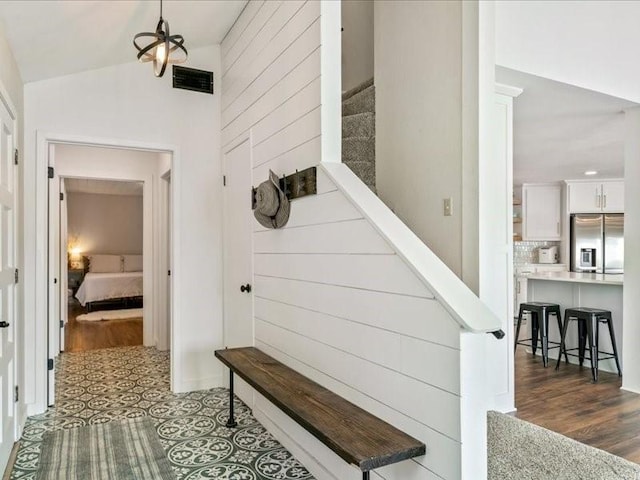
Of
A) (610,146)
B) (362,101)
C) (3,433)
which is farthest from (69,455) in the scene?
(610,146)

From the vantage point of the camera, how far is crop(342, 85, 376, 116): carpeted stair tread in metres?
3.54

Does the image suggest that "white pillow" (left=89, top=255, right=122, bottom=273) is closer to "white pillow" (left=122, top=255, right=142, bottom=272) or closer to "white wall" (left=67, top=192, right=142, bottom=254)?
"white pillow" (left=122, top=255, right=142, bottom=272)

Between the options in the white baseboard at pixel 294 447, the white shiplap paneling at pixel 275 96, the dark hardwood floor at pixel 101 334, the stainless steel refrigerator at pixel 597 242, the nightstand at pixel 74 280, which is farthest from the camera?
the nightstand at pixel 74 280

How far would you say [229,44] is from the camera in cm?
Result: 399

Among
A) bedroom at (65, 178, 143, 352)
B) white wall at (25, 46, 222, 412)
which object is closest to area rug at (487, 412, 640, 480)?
white wall at (25, 46, 222, 412)

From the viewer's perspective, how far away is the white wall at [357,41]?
4.34m

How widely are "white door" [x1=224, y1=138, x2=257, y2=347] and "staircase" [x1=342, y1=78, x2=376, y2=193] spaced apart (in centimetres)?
78

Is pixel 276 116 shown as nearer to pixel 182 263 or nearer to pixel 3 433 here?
pixel 182 263

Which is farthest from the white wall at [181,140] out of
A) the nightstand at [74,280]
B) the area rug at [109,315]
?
the nightstand at [74,280]

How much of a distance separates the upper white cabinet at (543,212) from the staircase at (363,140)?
571cm

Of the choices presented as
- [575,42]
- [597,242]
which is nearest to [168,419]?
[575,42]

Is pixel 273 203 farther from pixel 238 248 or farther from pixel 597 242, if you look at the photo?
pixel 597 242

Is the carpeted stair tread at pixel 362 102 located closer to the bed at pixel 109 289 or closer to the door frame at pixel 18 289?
the door frame at pixel 18 289

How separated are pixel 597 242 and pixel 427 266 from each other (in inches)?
290
